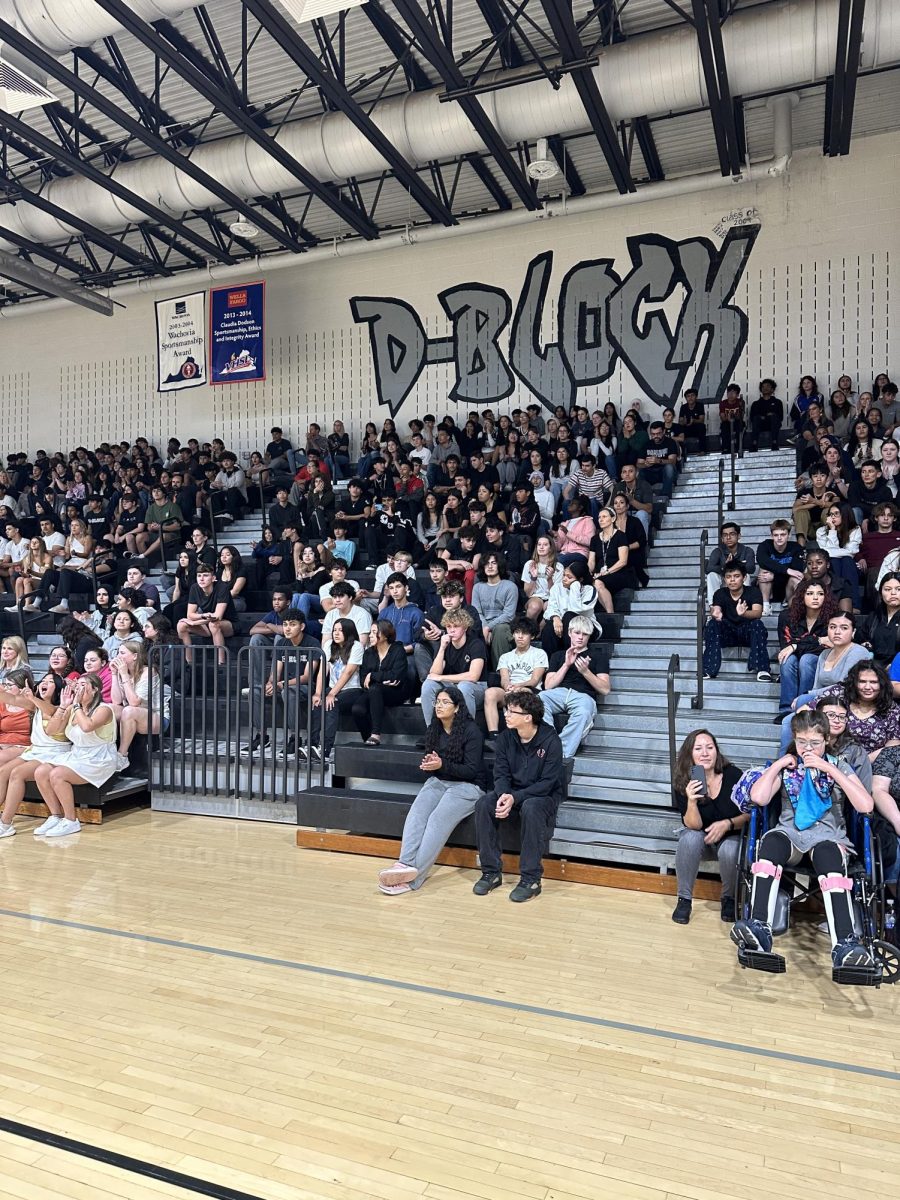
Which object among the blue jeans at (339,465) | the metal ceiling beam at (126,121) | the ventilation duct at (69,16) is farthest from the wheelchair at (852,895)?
the blue jeans at (339,465)

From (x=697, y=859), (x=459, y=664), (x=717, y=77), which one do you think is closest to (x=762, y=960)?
(x=697, y=859)

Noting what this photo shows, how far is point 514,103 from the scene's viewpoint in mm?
10398

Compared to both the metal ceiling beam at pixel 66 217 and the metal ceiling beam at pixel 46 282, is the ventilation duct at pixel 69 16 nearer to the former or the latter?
the metal ceiling beam at pixel 66 217

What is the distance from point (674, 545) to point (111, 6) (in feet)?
25.9

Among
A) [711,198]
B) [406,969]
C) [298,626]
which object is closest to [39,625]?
[298,626]

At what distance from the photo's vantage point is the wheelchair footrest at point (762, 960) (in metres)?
4.07

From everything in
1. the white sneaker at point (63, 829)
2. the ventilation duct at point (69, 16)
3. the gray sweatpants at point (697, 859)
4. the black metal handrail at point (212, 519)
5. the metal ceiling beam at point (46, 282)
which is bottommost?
the white sneaker at point (63, 829)

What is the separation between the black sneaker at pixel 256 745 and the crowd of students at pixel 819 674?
329 centimetres

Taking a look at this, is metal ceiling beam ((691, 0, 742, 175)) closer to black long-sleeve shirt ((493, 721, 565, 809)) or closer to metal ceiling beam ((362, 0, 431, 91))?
metal ceiling beam ((362, 0, 431, 91))

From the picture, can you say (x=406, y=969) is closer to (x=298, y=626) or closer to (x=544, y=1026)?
(x=544, y=1026)

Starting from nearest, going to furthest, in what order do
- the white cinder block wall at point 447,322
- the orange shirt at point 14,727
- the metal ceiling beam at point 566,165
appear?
the orange shirt at point 14,727 < the white cinder block wall at point 447,322 < the metal ceiling beam at point 566,165

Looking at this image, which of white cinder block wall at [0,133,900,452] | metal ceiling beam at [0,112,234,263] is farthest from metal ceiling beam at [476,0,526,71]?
metal ceiling beam at [0,112,234,263]

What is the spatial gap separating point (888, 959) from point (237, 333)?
1343cm

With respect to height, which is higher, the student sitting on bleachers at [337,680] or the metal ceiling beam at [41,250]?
the metal ceiling beam at [41,250]
